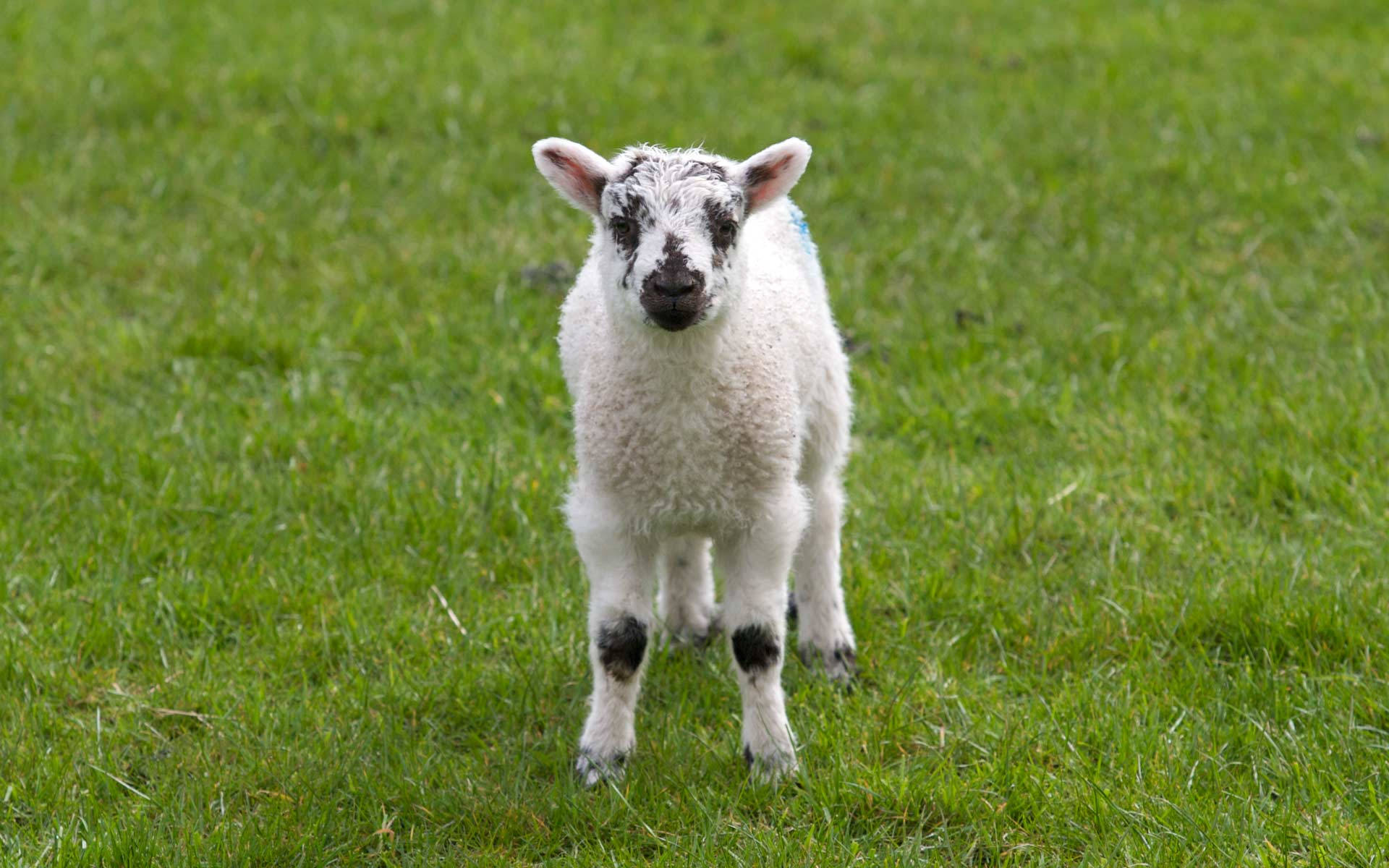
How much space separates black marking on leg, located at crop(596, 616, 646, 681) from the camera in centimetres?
475

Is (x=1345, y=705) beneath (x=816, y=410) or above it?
beneath

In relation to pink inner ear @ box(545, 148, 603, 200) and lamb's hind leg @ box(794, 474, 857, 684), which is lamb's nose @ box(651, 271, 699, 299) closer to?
pink inner ear @ box(545, 148, 603, 200)

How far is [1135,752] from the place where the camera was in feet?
15.3

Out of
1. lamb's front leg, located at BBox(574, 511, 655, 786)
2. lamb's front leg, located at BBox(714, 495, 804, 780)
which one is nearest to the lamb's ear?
lamb's front leg, located at BBox(714, 495, 804, 780)

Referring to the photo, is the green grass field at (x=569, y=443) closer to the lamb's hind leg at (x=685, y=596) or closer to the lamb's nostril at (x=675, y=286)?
the lamb's hind leg at (x=685, y=596)

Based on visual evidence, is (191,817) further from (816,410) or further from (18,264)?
(18,264)

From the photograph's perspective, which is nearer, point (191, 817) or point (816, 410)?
point (191, 817)

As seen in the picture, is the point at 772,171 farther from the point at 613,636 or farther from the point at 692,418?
the point at 613,636

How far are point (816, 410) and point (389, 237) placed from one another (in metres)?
4.16

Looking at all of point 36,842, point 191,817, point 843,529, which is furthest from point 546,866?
point 843,529

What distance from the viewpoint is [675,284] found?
4.30 metres

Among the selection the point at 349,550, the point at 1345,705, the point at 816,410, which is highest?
the point at 816,410

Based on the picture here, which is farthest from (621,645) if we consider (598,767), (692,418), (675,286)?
(675,286)

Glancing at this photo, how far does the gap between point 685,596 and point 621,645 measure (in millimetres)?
863
